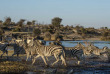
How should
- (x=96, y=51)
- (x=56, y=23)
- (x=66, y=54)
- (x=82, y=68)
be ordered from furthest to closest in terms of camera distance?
(x=56, y=23) → (x=96, y=51) → (x=66, y=54) → (x=82, y=68)

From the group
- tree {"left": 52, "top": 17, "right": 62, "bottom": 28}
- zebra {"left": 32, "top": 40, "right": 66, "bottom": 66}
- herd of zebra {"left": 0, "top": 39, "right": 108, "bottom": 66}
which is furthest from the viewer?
tree {"left": 52, "top": 17, "right": 62, "bottom": 28}

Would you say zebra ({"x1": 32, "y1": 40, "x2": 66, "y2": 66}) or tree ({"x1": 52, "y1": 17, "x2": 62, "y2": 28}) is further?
tree ({"x1": 52, "y1": 17, "x2": 62, "y2": 28})

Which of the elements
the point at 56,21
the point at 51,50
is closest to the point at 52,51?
the point at 51,50

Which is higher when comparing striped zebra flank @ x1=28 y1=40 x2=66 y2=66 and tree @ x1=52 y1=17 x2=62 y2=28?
tree @ x1=52 y1=17 x2=62 y2=28

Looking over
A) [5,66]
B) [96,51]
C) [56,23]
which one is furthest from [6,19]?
[5,66]

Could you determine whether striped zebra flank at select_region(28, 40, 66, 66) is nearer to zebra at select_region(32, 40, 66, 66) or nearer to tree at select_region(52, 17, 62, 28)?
zebra at select_region(32, 40, 66, 66)

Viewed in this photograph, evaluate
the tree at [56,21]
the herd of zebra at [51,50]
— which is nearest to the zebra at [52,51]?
the herd of zebra at [51,50]

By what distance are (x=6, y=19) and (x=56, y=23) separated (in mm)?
19314

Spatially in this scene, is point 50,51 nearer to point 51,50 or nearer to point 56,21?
point 51,50

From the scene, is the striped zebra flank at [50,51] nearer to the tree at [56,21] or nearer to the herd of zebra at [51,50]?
the herd of zebra at [51,50]

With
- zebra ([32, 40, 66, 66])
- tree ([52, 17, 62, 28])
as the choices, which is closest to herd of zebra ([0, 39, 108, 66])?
zebra ([32, 40, 66, 66])

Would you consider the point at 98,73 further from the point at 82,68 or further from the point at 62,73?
the point at 62,73

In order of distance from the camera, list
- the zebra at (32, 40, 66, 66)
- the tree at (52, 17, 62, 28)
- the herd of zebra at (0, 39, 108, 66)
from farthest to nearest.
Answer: the tree at (52, 17, 62, 28) < the herd of zebra at (0, 39, 108, 66) < the zebra at (32, 40, 66, 66)

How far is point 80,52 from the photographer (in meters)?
14.2
